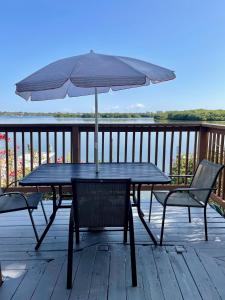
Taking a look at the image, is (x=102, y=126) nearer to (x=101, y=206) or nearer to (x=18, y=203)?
(x=18, y=203)

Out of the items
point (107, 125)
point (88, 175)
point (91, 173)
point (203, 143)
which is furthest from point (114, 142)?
point (88, 175)

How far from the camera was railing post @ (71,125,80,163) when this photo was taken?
454 cm

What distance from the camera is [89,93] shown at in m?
3.75

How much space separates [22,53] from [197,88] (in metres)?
6.80

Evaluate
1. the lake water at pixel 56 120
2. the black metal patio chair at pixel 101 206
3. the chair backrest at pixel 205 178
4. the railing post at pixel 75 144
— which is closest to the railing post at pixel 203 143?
A: the lake water at pixel 56 120

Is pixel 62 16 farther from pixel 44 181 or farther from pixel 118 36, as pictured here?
pixel 44 181

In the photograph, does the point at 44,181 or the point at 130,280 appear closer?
the point at 130,280

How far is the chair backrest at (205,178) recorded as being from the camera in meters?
2.96

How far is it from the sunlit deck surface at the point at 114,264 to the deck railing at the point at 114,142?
1447 millimetres

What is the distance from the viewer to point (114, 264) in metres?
2.45

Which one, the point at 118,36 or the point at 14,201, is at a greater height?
the point at 118,36

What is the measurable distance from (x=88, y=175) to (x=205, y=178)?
129 cm

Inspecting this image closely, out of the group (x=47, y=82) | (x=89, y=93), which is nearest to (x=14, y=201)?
(x=47, y=82)

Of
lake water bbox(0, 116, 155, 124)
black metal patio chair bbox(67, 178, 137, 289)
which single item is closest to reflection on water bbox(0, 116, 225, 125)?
lake water bbox(0, 116, 155, 124)
